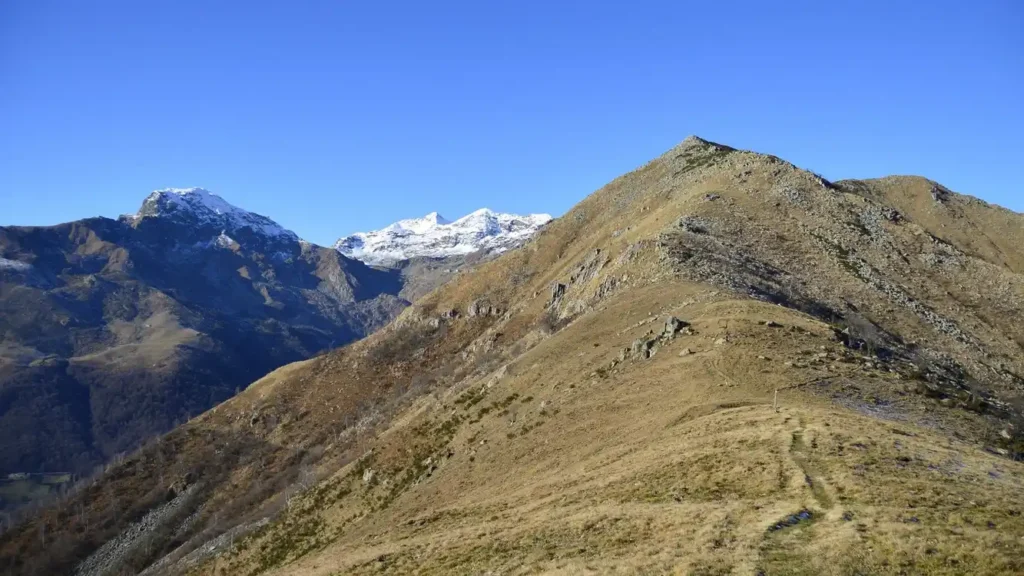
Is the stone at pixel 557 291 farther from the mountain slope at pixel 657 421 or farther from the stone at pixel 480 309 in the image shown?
the stone at pixel 480 309

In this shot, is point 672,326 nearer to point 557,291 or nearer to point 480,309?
point 557,291

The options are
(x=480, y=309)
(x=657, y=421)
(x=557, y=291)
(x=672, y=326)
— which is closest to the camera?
(x=657, y=421)

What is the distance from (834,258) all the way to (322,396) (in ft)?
336

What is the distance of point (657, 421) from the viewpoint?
156 feet

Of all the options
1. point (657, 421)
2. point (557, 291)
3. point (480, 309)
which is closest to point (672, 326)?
point (657, 421)

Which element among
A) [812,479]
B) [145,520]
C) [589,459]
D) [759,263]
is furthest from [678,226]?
[145,520]

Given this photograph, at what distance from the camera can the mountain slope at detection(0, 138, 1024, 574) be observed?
3047 centimetres

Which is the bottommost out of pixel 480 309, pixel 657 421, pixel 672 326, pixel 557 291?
pixel 657 421

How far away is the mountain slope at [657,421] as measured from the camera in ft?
100.0

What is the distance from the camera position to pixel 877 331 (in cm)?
8088

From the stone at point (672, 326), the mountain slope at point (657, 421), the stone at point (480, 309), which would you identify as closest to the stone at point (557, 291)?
the mountain slope at point (657, 421)

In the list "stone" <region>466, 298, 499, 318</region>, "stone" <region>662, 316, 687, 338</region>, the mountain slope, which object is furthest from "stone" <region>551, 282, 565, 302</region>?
"stone" <region>662, 316, 687, 338</region>

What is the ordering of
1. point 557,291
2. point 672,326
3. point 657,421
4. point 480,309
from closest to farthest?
point 657,421
point 672,326
point 557,291
point 480,309

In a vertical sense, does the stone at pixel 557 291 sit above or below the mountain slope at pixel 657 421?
above
